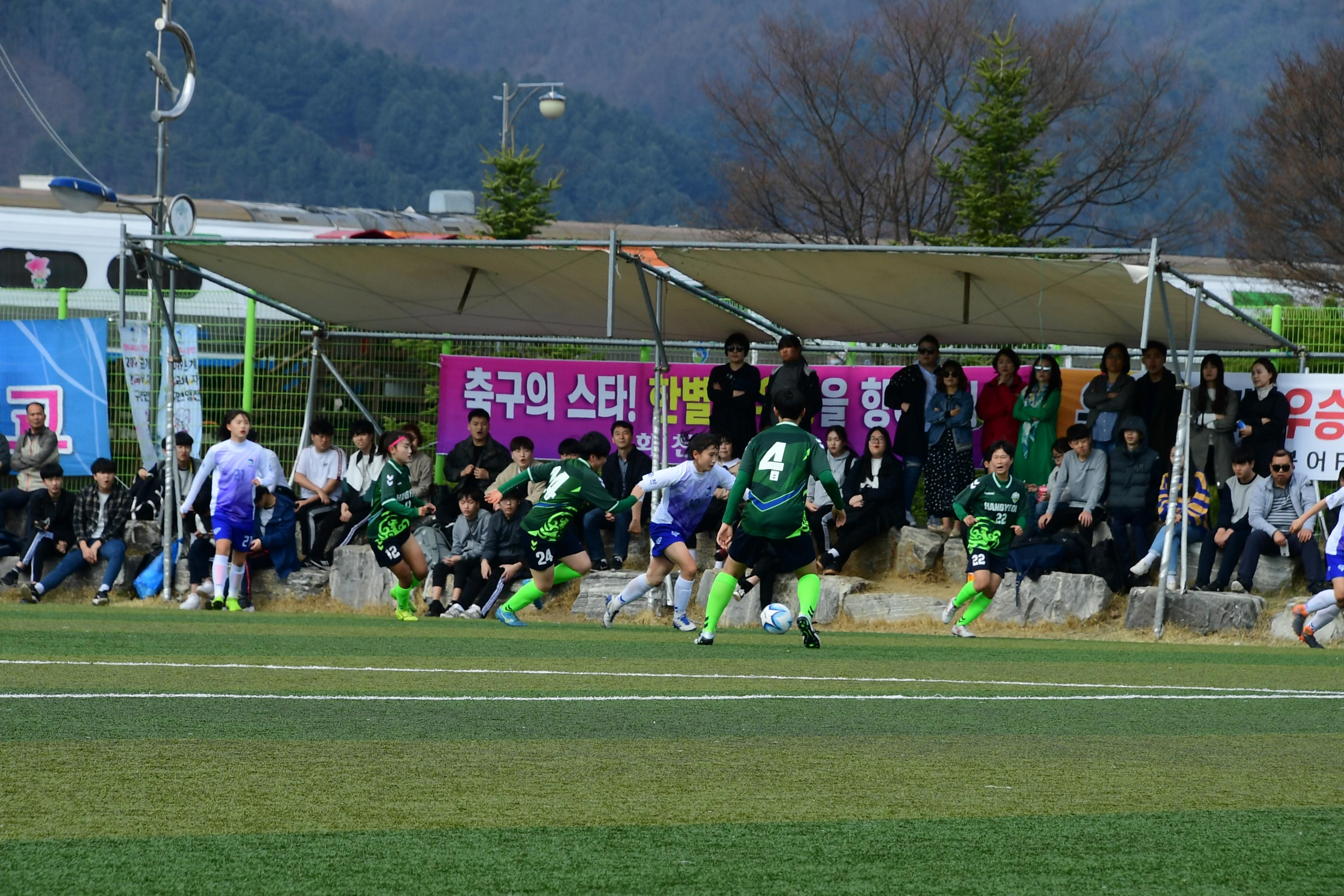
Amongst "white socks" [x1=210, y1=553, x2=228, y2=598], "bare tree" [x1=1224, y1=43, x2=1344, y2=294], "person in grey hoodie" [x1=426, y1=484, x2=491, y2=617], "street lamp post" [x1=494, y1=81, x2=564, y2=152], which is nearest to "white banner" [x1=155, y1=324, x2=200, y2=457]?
"white socks" [x1=210, y1=553, x2=228, y2=598]

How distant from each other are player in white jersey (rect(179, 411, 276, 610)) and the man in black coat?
20.2ft

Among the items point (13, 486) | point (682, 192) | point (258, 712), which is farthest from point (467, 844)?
point (682, 192)

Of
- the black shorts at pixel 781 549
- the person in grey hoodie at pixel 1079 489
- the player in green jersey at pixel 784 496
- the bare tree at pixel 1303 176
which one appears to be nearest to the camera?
the player in green jersey at pixel 784 496

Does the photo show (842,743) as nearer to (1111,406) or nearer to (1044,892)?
(1044,892)

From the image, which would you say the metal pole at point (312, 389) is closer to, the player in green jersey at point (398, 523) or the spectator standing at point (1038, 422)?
the player in green jersey at point (398, 523)

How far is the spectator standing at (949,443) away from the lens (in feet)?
48.3

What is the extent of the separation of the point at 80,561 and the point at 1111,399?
10459mm

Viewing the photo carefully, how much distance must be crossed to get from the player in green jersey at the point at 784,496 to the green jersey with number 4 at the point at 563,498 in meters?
2.20

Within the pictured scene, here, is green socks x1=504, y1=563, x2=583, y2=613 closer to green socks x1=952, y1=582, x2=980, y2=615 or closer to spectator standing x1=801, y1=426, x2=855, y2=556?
spectator standing x1=801, y1=426, x2=855, y2=556

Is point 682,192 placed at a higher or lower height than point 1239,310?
higher

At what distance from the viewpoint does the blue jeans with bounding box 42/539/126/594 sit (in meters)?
15.7

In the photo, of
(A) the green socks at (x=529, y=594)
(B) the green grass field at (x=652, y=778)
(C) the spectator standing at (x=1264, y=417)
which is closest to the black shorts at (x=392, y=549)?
(A) the green socks at (x=529, y=594)

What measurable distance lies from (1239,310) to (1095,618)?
3.11 m

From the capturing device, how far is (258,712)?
6.49 metres
